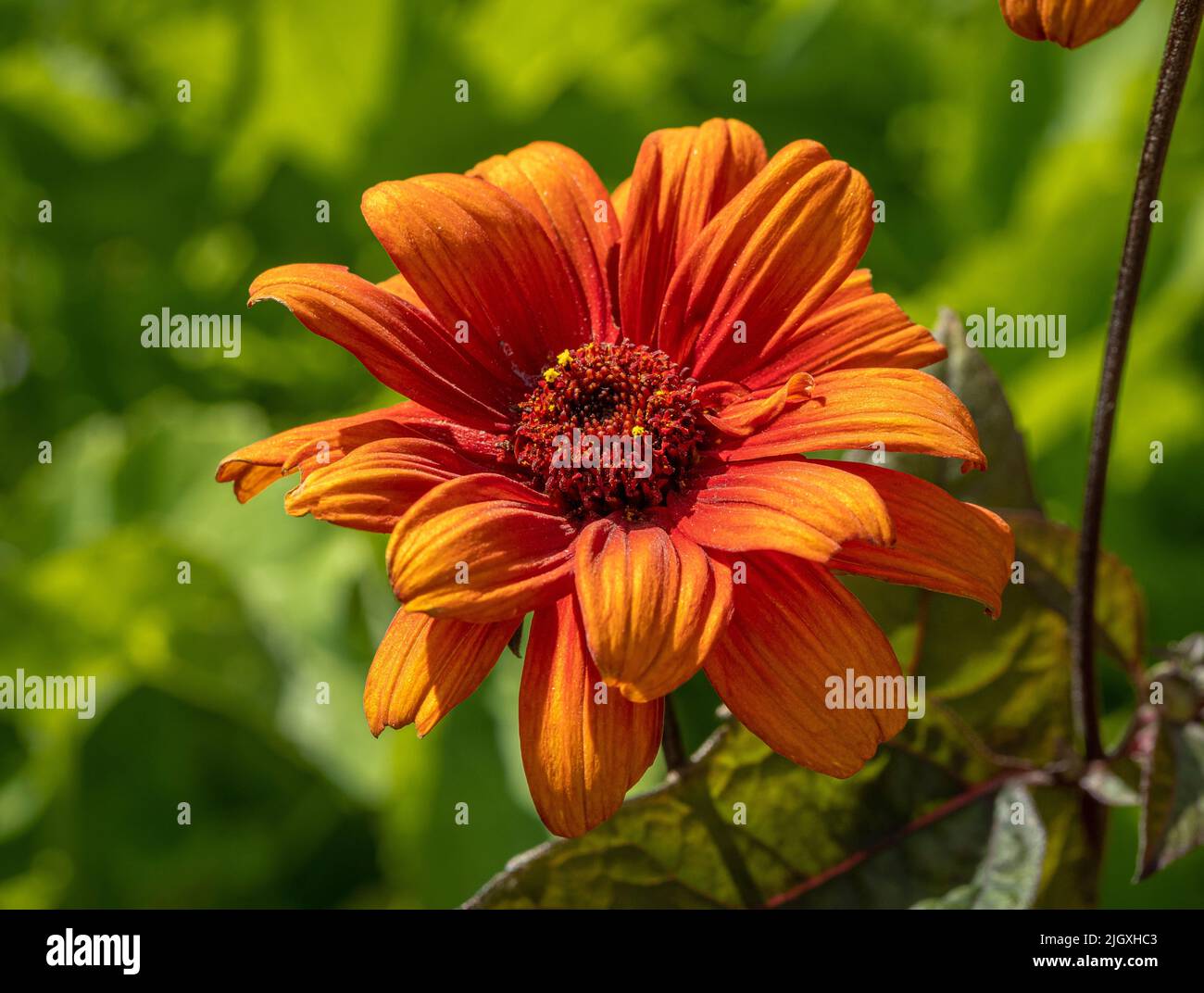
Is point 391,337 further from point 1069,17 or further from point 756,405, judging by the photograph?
point 1069,17

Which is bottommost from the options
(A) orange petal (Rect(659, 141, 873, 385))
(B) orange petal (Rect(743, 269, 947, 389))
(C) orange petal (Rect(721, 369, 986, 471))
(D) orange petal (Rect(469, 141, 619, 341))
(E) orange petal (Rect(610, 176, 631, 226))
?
(C) orange petal (Rect(721, 369, 986, 471))

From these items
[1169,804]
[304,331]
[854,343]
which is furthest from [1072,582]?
[304,331]

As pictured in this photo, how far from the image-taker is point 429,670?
1.82ft

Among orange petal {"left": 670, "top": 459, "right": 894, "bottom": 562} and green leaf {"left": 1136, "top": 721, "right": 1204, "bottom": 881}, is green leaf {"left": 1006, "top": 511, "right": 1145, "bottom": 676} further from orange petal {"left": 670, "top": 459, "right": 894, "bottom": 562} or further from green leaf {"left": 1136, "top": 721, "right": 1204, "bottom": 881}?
orange petal {"left": 670, "top": 459, "right": 894, "bottom": 562}

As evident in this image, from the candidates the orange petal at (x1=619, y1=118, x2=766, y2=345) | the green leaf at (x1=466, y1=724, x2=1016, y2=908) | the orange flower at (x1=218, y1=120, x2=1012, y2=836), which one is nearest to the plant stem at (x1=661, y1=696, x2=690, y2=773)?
the green leaf at (x1=466, y1=724, x2=1016, y2=908)

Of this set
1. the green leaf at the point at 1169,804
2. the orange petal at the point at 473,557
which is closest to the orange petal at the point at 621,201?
the orange petal at the point at 473,557

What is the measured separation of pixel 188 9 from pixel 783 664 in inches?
60.7

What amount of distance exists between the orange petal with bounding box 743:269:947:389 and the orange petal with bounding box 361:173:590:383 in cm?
12

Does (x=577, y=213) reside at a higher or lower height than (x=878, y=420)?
higher

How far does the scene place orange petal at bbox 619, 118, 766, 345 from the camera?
0.67 m

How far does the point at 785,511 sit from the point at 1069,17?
0.77 ft
